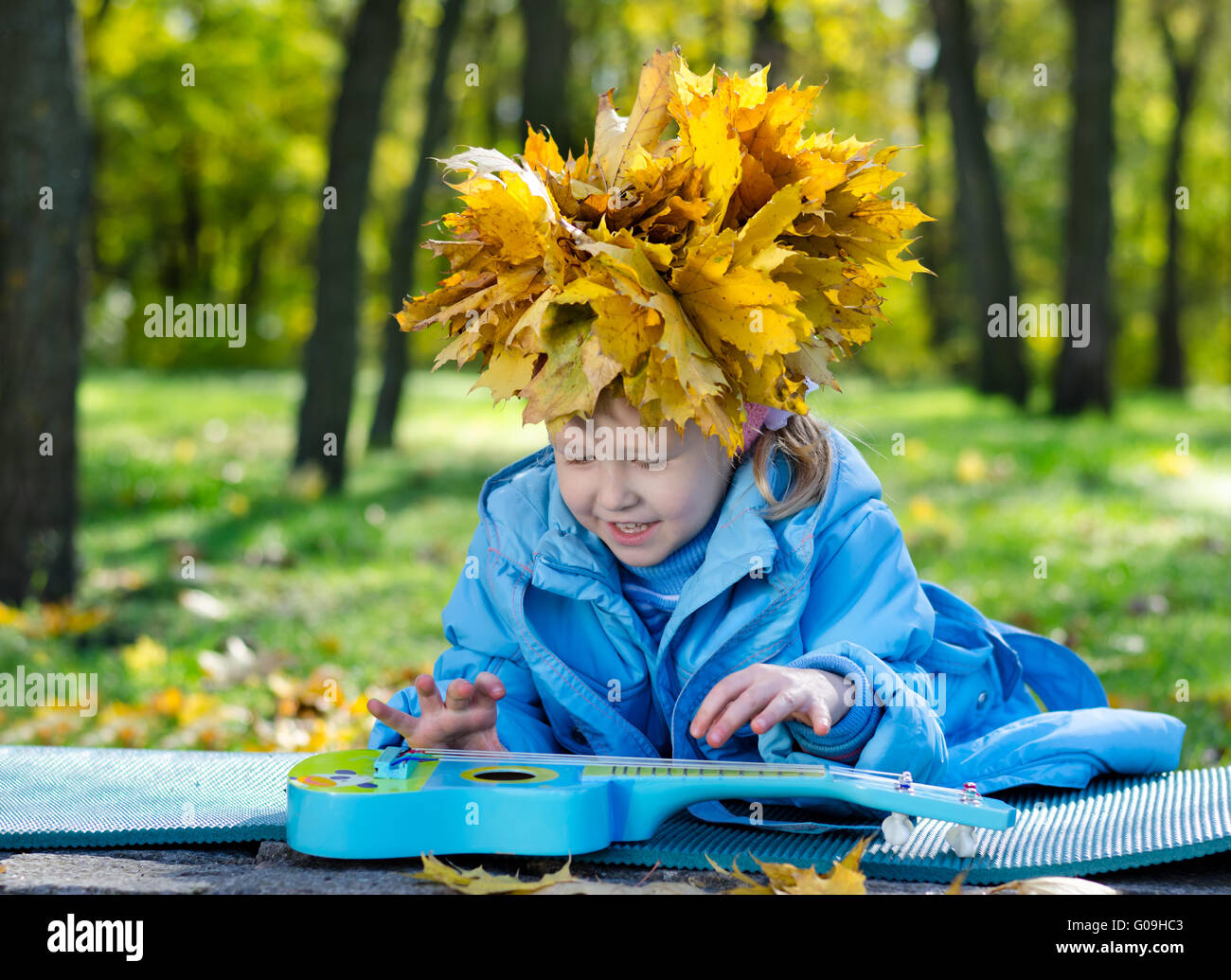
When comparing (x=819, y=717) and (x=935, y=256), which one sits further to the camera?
(x=935, y=256)

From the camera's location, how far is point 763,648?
2643 mm

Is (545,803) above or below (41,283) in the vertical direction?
below

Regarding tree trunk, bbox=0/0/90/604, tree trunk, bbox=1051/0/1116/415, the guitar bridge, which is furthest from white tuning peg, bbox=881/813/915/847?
tree trunk, bbox=1051/0/1116/415

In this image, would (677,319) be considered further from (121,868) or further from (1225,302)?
(1225,302)

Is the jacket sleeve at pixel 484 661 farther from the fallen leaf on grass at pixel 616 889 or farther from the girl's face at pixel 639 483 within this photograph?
the fallen leaf on grass at pixel 616 889

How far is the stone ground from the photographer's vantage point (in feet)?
7.02

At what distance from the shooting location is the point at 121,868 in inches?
91.2

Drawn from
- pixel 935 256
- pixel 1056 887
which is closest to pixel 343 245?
pixel 1056 887

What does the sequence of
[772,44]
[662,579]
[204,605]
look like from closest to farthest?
[662,579] → [204,605] → [772,44]

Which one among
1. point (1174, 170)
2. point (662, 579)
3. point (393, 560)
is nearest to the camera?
point (662, 579)

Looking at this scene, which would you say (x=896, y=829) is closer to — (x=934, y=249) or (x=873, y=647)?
(x=873, y=647)

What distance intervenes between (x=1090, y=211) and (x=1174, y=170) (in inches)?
387

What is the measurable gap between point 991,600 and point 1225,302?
29.1 metres
